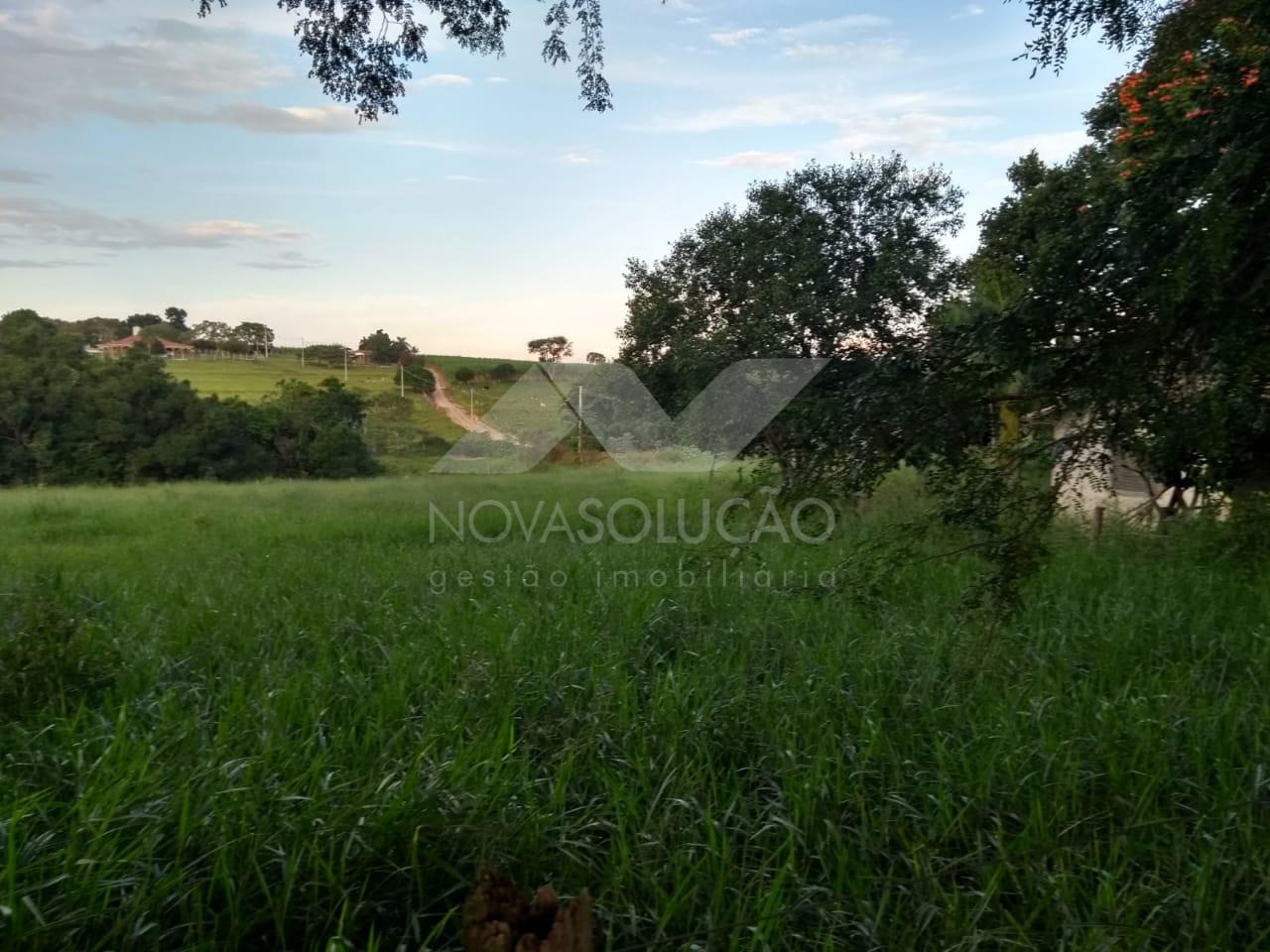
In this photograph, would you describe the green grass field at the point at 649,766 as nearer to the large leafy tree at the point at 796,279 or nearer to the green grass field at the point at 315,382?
the large leafy tree at the point at 796,279

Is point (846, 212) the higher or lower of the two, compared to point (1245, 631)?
higher

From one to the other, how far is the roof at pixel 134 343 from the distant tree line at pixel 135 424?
19 cm

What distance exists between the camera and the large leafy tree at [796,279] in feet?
24.6

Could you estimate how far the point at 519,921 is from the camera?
56.2 inches

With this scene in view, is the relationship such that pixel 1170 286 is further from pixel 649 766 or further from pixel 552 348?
pixel 552 348

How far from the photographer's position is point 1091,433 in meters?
2.75

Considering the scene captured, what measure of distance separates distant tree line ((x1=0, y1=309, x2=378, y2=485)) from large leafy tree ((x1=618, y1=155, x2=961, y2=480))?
647cm

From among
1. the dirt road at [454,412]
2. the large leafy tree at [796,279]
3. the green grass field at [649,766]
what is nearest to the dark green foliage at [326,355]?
the dirt road at [454,412]

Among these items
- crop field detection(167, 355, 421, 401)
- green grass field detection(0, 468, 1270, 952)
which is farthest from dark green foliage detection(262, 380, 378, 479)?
green grass field detection(0, 468, 1270, 952)

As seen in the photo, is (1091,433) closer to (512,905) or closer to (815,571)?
(512,905)

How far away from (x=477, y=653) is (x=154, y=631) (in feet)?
5.47

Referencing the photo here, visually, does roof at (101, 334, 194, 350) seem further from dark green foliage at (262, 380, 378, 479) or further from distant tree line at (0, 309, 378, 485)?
dark green foliage at (262, 380, 378, 479)

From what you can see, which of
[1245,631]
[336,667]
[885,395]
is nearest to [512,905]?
[885,395]

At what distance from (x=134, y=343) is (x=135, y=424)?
1375 millimetres
